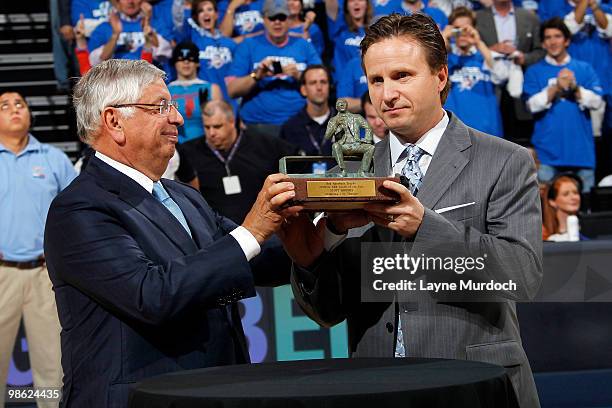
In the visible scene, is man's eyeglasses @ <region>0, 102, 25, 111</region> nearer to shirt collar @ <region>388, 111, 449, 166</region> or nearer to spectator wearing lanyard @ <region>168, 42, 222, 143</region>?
spectator wearing lanyard @ <region>168, 42, 222, 143</region>

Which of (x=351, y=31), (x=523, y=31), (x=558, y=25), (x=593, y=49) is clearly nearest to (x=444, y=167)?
(x=351, y=31)

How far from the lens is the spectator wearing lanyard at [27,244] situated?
20.3ft

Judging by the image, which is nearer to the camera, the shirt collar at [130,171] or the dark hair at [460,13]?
the shirt collar at [130,171]

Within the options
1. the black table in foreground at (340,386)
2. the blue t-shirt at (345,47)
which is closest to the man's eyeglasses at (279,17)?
the blue t-shirt at (345,47)

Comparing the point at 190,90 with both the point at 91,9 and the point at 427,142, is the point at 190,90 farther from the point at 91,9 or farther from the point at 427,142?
the point at 427,142

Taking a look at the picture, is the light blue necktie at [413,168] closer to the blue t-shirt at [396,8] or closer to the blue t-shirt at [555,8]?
the blue t-shirt at [396,8]

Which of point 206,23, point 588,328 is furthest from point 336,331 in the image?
point 206,23

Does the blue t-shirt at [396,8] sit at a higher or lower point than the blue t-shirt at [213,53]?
higher

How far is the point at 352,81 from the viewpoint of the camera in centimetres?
900

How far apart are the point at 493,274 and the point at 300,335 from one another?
11.6 feet

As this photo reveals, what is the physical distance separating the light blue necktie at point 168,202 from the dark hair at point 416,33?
812mm

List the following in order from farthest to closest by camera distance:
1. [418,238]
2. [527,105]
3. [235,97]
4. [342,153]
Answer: [527,105], [235,97], [342,153], [418,238]

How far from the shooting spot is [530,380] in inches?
111

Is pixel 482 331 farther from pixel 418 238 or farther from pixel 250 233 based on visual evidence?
pixel 250 233
